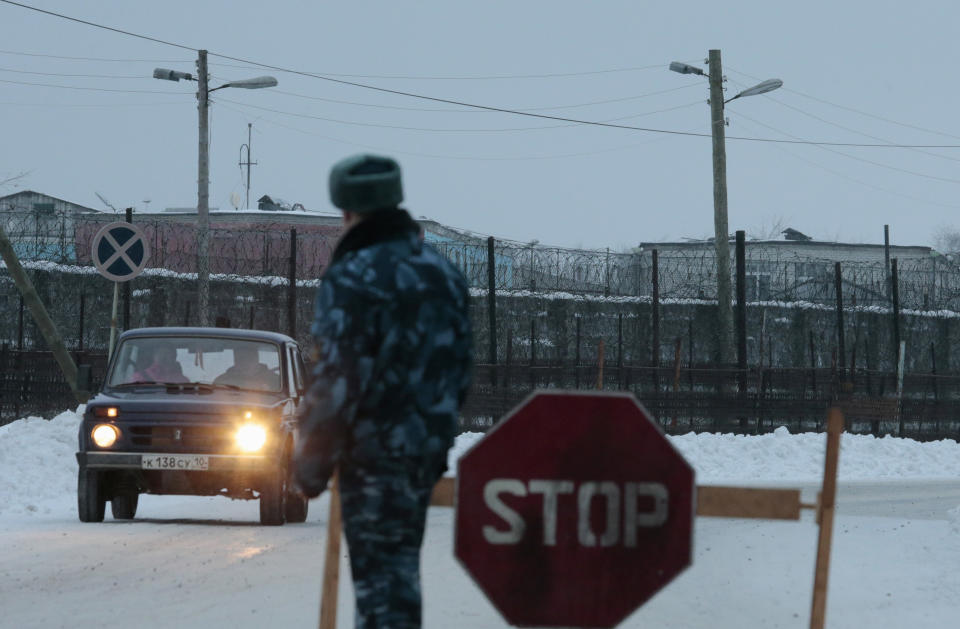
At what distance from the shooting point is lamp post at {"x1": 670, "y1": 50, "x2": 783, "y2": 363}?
31.2 m

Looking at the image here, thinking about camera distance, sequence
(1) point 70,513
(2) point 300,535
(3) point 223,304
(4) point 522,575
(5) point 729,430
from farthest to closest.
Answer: (3) point 223,304 < (5) point 729,430 < (1) point 70,513 < (2) point 300,535 < (4) point 522,575

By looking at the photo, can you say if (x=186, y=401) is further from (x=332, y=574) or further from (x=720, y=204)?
(x=720, y=204)

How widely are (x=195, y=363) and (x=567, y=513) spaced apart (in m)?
9.18

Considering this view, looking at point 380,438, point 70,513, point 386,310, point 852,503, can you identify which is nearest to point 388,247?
point 386,310

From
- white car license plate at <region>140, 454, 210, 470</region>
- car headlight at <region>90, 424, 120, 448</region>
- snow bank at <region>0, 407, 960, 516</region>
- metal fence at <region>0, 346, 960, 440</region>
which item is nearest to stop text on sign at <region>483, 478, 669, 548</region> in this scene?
white car license plate at <region>140, 454, 210, 470</region>

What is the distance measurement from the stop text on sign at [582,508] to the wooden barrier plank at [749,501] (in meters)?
0.75

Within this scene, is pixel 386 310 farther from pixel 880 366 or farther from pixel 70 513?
pixel 880 366

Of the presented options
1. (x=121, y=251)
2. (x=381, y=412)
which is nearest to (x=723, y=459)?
(x=121, y=251)

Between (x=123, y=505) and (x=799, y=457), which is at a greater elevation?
(x=123, y=505)

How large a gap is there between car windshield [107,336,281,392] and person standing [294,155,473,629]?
911 centimetres

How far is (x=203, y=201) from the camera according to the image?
3116cm

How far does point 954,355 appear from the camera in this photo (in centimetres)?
4231

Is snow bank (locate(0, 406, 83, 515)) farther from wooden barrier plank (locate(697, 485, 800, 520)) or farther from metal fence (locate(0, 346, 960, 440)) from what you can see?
wooden barrier plank (locate(697, 485, 800, 520))

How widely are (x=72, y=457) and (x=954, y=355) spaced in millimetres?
29882
